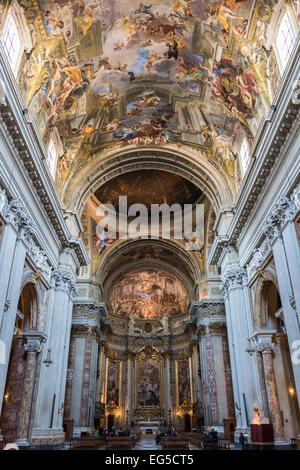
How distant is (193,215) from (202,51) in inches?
572

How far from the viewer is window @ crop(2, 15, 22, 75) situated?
11703 mm

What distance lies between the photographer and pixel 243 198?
1557 cm

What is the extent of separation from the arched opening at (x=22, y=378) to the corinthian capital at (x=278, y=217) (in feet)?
31.3

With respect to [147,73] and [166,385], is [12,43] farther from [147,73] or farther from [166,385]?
[166,385]

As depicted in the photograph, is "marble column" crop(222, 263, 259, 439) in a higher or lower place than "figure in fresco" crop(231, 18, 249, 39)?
lower

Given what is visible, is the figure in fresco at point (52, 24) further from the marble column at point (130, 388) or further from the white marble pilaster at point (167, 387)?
the white marble pilaster at point (167, 387)

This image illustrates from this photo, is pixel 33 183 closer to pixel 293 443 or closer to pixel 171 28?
pixel 171 28

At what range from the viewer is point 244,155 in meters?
17.6

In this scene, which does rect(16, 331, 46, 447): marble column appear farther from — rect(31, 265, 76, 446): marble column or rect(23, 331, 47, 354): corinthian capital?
rect(31, 265, 76, 446): marble column

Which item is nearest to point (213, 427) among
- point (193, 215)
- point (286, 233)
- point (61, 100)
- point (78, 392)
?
point (78, 392)

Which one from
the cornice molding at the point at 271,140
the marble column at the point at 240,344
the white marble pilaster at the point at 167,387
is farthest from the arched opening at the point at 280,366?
the white marble pilaster at the point at 167,387

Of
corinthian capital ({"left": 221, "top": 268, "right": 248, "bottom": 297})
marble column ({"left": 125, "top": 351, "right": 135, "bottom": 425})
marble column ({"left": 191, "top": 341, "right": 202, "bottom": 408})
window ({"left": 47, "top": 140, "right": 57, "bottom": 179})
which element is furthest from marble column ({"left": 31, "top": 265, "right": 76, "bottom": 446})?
marble column ({"left": 125, "top": 351, "right": 135, "bottom": 425})

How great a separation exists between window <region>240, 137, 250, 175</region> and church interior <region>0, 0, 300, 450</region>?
0.52 ft

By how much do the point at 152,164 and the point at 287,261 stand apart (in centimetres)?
1163
